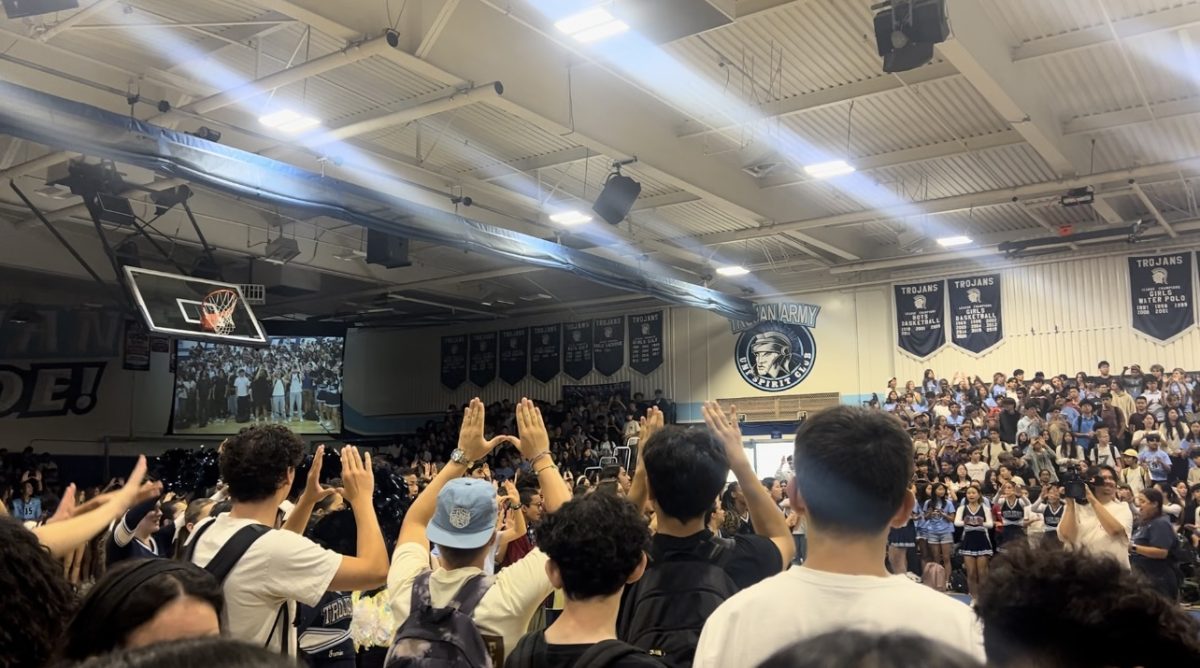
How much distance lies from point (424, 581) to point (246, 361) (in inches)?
713

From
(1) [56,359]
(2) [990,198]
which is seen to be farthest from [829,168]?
(1) [56,359]

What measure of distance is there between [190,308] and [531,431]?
8.03m

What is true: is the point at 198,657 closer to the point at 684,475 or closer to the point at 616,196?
the point at 684,475

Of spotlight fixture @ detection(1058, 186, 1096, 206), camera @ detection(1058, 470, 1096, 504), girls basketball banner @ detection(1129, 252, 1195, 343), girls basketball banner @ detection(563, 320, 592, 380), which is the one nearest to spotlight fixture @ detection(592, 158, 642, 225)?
camera @ detection(1058, 470, 1096, 504)

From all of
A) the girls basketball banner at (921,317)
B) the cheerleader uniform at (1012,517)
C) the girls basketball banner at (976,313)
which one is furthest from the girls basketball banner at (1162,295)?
the cheerleader uniform at (1012,517)

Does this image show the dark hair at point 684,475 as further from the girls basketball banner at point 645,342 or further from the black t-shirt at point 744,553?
the girls basketball banner at point 645,342

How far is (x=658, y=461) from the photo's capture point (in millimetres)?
2094

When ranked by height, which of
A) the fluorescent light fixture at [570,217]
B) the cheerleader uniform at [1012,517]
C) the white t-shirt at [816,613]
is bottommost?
the cheerleader uniform at [1012,517]

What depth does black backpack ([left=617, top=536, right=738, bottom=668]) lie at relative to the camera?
1.90 m

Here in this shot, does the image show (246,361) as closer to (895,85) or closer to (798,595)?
(895,85)

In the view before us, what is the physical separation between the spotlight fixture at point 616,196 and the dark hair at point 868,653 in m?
9.45

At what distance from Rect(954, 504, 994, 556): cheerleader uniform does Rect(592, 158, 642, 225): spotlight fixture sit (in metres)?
5.93

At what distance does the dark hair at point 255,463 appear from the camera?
2.37m

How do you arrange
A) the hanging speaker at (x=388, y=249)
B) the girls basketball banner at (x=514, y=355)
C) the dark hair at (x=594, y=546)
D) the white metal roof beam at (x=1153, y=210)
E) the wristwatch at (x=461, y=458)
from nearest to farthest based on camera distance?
the dark hair at (x=594, y=546) → the wristwatch at (x=461, y=458) → the white metal roof beam at (x=1153, y=210) → the hanging speaker at (x=388, y=249) → the girls basketball banner at (x=514, y=355)
